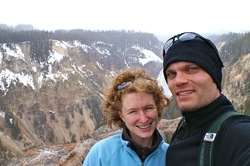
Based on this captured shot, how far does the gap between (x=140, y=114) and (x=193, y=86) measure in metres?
0.89

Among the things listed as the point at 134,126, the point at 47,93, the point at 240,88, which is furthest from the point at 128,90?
the point at 47,93

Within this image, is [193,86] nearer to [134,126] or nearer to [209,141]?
[209,141]

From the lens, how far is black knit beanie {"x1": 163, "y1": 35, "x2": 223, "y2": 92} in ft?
7.93

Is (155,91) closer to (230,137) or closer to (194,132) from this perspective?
(194,132)

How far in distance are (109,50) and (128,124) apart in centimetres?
14115

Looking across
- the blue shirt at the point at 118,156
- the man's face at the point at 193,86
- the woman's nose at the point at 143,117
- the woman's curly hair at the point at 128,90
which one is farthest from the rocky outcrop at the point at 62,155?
the man's face at the point at 193,86

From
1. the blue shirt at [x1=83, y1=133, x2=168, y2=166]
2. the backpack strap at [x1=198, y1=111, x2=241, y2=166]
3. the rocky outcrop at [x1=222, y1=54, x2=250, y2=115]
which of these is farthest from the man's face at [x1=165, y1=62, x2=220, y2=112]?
the rocky outcrop at [x1=222, y1=54, x2=250, y2=115]

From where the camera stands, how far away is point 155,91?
3277mm

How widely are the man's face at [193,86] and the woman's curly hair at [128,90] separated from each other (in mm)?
704

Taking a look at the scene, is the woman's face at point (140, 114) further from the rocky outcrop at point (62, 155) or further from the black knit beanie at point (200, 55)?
the rocky outcrop at point (62, 155)

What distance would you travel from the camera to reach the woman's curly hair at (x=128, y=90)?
10.5 ft

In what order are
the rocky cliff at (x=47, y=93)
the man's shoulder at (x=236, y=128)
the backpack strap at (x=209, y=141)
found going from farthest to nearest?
the rocky cliff at (x=47, y=93) → the backpack strap at (x=209, y=141) → the man's shoulder at (x=236, y=128)

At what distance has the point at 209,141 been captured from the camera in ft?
6.93

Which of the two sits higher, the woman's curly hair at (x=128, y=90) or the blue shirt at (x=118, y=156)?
the woman's curly hair at (x=128, y=90)
